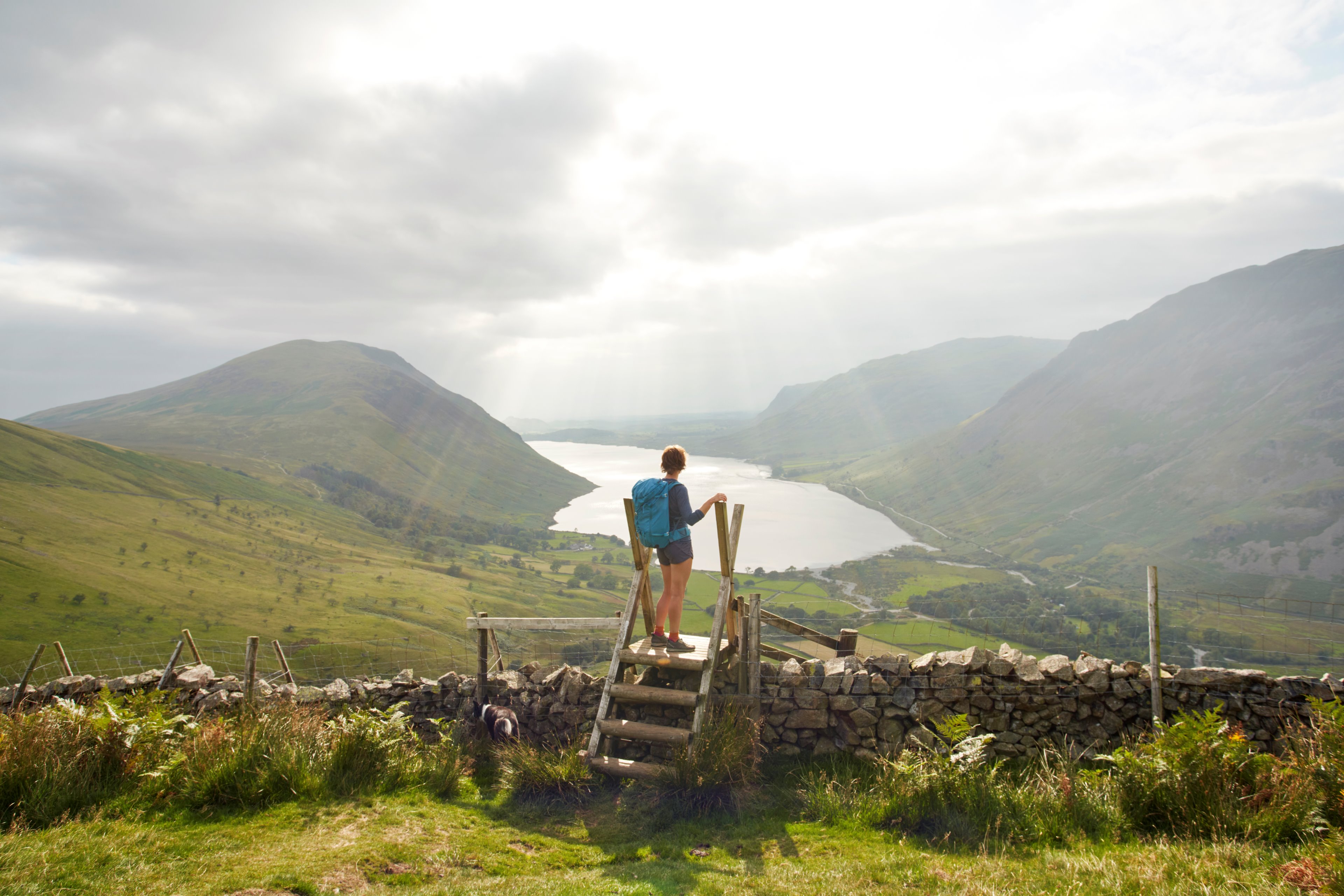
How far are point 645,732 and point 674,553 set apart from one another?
194 cm

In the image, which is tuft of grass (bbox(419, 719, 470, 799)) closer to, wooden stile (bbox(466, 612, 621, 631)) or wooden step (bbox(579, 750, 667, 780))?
wooden step (bbox(579, 750, 667, 780))

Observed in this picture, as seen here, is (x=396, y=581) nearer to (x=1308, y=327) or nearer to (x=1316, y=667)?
(x=1316, y=667)

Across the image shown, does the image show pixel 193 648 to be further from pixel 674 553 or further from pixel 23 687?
pixel 674 553

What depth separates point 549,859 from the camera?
5.53 metres

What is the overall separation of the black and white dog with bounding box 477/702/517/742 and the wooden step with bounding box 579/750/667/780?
4.50 ft

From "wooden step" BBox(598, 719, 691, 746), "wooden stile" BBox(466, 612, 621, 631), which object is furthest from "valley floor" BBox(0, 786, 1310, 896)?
"wooden stile" BBox(466, 612, 621, 631)

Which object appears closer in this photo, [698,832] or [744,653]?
[698,832]

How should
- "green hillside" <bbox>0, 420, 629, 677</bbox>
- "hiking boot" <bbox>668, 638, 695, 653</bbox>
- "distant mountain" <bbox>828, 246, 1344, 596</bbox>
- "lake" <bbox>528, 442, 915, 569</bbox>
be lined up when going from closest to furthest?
"hiking boot" <bbox>668, 638, 695, 653</bbox>
"green hillside" <bbox>0, 420, 629, 677</bbox>
"lake" <bbox>528, 442, 915, 569</bbox>
"distant mountain" <bbox>828, 246, 1344, 596</bbox>

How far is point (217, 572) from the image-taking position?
77562 millimetres

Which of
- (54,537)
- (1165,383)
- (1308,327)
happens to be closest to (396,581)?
(54,537)

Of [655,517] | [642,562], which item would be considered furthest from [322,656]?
[655,517]

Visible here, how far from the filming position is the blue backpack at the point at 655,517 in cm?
769

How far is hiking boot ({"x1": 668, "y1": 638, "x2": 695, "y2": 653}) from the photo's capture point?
8016mm

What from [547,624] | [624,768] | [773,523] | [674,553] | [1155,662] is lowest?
[773,523]
